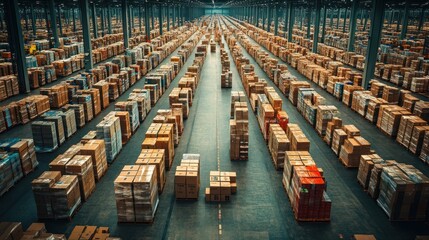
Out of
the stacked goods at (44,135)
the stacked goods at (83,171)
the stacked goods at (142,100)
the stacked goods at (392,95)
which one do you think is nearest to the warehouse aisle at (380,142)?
the stacked goods at (392,95)

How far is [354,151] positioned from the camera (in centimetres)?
1105

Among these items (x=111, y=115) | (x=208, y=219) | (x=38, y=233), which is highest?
(x=111, y=115)

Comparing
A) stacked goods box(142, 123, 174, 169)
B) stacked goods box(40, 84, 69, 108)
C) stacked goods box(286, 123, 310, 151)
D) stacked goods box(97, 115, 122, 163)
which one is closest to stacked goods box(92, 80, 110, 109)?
stacked goods box(40, 84, 69, 108)

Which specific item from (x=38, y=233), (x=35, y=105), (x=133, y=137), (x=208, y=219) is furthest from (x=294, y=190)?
(x=35, y=105)

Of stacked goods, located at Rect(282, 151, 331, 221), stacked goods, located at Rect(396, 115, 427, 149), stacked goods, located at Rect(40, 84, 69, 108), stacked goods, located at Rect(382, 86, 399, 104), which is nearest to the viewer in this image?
stacked goods, located at Rect(282, 151, 331, 221)

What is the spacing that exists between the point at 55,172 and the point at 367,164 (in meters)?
8.94

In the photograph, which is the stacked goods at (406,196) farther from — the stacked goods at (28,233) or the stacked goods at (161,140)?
the stacked goods at (28,233)

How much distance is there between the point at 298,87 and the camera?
1828 cm

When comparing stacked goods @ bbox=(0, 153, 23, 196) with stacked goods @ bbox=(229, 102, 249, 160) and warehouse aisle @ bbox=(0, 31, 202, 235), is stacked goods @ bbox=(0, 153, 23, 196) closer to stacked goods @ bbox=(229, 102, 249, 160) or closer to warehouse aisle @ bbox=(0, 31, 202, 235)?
warehouse aisle @ bbox=(0, 31, 202, 235)

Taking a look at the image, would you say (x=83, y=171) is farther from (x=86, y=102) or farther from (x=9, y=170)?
(x=86, y=102)

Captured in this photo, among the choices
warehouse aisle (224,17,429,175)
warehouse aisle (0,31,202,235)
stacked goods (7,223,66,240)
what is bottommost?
warehouse aisle (0,31,202,235)

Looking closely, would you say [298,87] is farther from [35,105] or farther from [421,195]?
[35,105]

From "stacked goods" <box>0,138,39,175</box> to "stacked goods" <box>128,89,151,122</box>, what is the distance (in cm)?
526

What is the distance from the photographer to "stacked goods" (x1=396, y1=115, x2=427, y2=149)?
12484 mm
